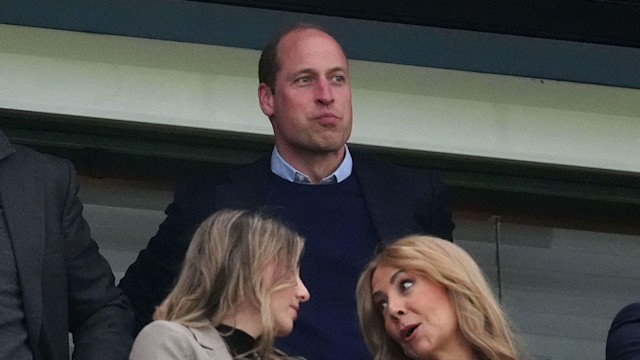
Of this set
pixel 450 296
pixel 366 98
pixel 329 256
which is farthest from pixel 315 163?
pixel 450 296

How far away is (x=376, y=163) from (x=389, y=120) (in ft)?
1.61

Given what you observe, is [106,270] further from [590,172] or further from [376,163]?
[590,172]

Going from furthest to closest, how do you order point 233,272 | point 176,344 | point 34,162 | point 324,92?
1. point 324,92
2. point 34,162
3. point 233,272
4. point 176,344

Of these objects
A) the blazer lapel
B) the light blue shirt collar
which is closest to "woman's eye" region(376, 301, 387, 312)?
the light blue shirt collar

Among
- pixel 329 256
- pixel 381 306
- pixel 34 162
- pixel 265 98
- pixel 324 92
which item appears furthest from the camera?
pixel 265 98

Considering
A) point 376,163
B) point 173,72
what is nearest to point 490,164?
point 376,163

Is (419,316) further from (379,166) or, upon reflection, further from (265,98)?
(265,98)

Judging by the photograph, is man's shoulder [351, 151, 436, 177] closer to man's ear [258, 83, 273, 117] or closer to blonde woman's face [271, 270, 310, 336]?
man's ear [258, 83, 273, 117]

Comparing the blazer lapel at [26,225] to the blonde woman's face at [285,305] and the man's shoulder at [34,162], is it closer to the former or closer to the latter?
the man's shoulder at [34,162]

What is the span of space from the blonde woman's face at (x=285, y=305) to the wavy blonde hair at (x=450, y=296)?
34 cm

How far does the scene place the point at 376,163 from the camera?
4.82 meters

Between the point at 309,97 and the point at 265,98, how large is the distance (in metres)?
0.18

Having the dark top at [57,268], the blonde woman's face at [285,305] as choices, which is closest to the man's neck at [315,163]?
the dark top at [57,268]

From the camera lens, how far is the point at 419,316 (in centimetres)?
400
